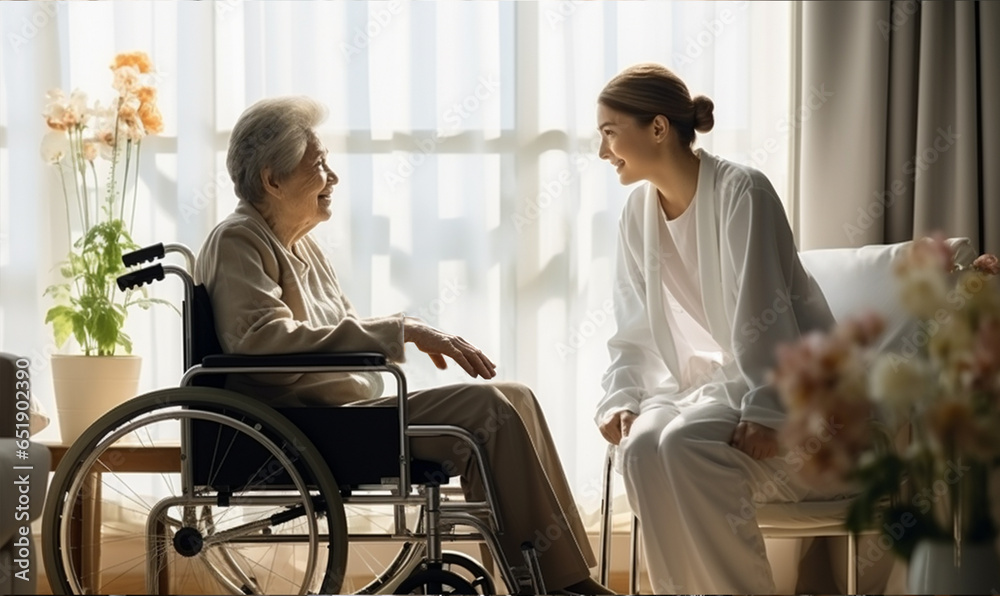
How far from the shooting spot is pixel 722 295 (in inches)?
94.7

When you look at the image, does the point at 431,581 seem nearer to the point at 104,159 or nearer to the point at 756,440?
the point at 756,440

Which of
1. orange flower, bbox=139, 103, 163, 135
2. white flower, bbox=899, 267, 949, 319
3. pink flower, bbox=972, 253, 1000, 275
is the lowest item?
pink flower, bbox=972, 253, 1000, 275

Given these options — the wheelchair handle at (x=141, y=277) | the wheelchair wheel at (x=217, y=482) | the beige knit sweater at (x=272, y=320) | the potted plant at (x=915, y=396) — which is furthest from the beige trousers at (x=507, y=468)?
the potted plant at (x=915, y=396)

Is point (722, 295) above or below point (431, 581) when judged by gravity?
above

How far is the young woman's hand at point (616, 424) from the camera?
2395mm

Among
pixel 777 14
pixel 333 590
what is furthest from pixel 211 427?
pixel 777 14

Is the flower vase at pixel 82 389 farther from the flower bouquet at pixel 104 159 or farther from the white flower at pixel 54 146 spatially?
the white flower at pixel 54 146

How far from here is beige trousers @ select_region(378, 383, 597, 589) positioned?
2.16 m

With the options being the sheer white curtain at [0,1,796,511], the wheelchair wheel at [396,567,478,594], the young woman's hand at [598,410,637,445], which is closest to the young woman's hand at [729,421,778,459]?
the young woman's hand at [598,410,637,445]

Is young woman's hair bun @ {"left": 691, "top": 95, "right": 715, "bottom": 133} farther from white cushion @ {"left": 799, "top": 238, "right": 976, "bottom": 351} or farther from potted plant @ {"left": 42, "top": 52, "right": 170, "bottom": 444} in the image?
potted plant @ {"left": 42, "top": 52, "right": 170, "bottom": 444}

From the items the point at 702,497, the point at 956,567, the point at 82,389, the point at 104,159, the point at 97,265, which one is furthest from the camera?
the point at 104,159

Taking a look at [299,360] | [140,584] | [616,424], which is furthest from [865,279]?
[140,584]

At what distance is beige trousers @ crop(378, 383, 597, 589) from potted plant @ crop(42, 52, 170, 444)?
0.91 m

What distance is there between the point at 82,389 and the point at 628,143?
146 centimetres
